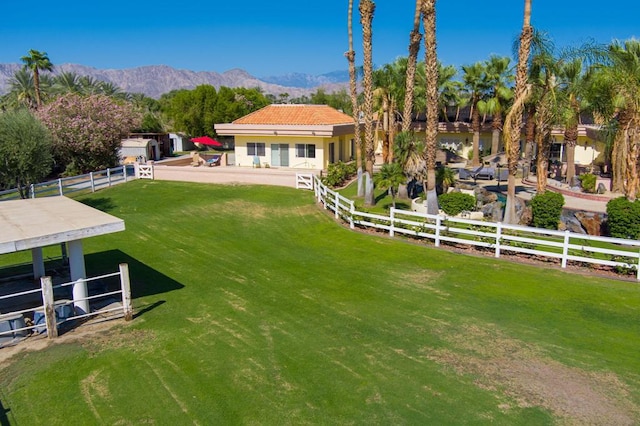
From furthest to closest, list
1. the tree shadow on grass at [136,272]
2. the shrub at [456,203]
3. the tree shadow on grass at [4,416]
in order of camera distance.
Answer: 1. the shrub at [456,203]
2. the tree shadow on grass at [136,272]
3. the tree shadow on grass at [4,416]

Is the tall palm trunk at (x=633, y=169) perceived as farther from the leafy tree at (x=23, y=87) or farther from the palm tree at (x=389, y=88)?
the leafy tree at (x=23, y=87)

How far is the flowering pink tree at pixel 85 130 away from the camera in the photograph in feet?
113

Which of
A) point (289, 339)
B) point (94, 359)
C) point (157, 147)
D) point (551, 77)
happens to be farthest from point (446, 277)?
point (157, 147)

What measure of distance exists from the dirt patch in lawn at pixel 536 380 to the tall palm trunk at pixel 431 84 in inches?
401

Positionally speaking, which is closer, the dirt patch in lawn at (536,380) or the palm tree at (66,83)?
the dirt patch in lawn at (536,380)

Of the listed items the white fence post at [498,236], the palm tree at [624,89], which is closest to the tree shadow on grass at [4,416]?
the white fence post at [498,236]

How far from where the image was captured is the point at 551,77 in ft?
68.5

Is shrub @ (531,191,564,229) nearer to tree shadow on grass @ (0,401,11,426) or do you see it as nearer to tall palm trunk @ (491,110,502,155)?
tree shadow on grass @ (0,401,11,426)

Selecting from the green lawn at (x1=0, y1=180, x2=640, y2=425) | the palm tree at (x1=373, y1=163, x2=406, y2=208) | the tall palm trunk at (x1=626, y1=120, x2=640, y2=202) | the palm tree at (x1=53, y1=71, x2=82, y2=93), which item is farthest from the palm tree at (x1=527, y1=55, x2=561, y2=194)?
the palm tree at (x1=53, y1=71, x2=82, y2=93)

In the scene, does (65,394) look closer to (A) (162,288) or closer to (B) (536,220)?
(A) (162,288)

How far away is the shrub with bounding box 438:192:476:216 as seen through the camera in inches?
828

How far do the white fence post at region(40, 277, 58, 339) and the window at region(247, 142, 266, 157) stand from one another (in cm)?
2742

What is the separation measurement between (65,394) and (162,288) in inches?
214

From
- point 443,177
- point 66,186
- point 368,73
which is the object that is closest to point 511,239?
point 443,177
